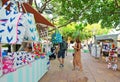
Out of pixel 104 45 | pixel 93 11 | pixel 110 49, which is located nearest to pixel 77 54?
pixel 110 49

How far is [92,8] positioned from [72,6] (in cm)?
242

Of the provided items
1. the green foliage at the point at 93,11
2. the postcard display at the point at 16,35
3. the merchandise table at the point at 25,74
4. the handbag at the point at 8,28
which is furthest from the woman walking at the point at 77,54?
the handbag at the point at 8,28

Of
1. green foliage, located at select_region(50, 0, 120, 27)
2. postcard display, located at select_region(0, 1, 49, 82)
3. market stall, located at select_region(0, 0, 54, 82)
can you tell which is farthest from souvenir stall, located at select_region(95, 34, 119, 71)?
postcard display, located at select_region(0, 1, 49, 82)

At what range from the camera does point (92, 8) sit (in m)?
25.9

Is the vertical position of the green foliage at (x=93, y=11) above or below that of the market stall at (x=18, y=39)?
above

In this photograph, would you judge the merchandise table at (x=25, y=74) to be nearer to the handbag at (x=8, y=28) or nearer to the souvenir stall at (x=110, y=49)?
the handbag at (x=8, y=28)

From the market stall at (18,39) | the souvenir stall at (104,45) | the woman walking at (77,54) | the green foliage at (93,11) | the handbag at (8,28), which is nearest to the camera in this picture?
the handbag at (8,28)

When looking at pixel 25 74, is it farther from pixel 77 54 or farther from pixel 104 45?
pixel 104 45

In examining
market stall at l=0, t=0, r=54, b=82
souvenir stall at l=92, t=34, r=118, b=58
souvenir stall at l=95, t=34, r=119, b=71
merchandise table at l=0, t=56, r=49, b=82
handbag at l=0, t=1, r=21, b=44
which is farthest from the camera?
souvenir stall at l=92, t=34, r=118, b=58

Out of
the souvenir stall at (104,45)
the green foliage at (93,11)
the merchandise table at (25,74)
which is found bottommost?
the merchandise table at (25,74)

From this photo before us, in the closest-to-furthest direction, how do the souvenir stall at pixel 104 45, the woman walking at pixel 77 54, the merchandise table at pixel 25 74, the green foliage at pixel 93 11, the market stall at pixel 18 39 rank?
the market stall at pixel 18 39 → the merchandise table at pixel 25 74 → the woman walking at pixel 77 54 → the green foliage at pixel 93 11 → the souvenir stall at pixel 104 45

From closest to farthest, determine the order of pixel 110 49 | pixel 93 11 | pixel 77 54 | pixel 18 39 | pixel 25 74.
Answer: pixel 18 39, pixel 25 74, pixel 77 54, pixel 110 49, pixel 93 11

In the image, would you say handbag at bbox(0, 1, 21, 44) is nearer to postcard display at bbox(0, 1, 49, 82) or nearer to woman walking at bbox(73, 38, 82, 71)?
postcard display at bbox(0, 1, 49, 82)

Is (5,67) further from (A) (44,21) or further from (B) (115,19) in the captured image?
(B) (115,19)
